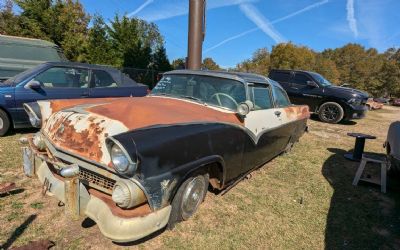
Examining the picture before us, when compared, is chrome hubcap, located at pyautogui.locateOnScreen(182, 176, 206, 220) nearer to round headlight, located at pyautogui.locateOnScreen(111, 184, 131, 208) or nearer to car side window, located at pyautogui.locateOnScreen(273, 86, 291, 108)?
round headlight, located at pyautogui.locateOnScreen(111, 184, 131, 208)

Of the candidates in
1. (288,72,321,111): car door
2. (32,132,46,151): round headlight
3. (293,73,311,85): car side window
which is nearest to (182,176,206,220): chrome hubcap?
(32,132,46,151): round headlight

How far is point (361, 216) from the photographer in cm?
375

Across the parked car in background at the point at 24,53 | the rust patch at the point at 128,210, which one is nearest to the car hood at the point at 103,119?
the rust patch at the point at 128,210

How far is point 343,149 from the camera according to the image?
7.08 meters

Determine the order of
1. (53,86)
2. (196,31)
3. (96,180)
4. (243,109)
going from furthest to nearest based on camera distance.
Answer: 1. (196,31)
2. (53,86)
3. (243,109)
4. (96,180)

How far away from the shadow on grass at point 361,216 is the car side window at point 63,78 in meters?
5.40

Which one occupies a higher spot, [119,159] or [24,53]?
[24,53]

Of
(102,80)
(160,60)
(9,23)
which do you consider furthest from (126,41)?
(102,80)

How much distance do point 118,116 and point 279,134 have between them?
2.82m

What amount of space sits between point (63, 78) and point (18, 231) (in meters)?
4.22

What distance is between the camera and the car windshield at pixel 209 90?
3771mm

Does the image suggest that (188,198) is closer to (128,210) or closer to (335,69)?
(128,210)

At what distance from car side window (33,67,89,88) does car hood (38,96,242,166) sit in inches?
113

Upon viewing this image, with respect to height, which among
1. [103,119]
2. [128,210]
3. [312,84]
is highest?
[312,84]
